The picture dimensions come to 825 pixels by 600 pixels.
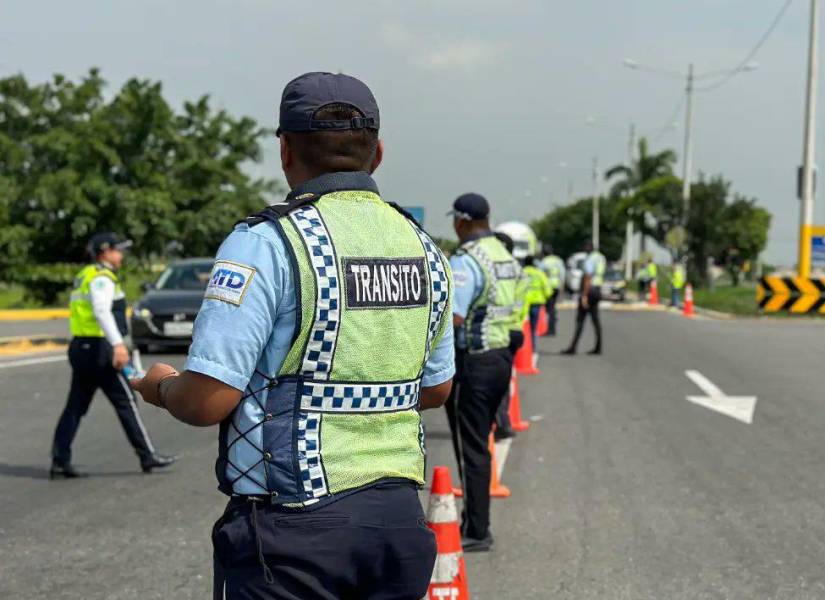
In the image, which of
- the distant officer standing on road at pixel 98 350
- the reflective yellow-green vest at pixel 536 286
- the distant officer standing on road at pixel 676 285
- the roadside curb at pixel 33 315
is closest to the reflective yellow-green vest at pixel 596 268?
the reflective yellow-green vest at pixel 536 286

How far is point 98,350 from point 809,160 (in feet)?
81.4

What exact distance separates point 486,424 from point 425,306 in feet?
11.2

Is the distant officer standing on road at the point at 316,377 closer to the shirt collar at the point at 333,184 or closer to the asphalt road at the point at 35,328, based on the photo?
the shirt collar at the point at 333,184

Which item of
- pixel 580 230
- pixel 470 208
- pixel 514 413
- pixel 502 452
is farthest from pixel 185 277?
pixel 580 230

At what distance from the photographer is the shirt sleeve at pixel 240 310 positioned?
247 centimetres

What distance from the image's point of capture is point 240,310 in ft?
8.12

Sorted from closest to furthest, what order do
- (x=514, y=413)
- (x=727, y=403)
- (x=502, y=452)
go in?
(x=502, y=452), (x=514, y=413), (x=727, y=403)

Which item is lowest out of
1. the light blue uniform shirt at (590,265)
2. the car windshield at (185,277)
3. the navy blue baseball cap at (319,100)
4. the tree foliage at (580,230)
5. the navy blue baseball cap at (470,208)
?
the tree foliage at (580,230)

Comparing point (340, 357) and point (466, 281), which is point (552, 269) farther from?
point (340, 357)

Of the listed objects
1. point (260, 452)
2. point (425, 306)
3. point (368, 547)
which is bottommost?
point (368, 547)

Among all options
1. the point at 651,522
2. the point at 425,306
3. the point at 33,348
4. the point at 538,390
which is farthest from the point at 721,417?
the point at 33,348

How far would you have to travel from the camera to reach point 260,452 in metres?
2.56

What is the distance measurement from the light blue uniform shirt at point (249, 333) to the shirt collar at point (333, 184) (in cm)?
16

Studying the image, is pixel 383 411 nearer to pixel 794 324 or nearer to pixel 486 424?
pixel 486 424
